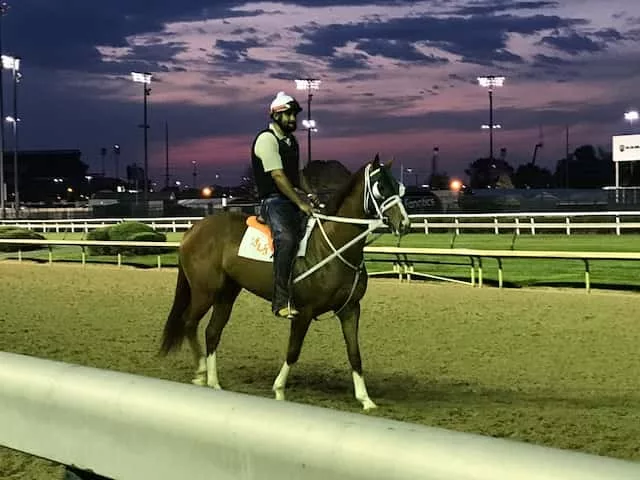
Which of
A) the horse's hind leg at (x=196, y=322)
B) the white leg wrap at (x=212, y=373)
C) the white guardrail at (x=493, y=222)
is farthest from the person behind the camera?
the white guardrail at (x=493, y=222)

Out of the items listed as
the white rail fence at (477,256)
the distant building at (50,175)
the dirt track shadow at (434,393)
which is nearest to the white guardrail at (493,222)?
the white rail fence at (477,256)

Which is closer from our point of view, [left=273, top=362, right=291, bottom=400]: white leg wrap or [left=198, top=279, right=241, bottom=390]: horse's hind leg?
[left=273, top=362, right=291, bottom=400]: white leg wrap

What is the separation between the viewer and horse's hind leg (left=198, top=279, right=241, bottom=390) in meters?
6.84

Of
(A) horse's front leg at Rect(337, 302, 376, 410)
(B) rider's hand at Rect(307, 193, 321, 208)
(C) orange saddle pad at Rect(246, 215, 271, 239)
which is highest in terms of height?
(B) rider's hand at Rect(307, 193, 321, 208)

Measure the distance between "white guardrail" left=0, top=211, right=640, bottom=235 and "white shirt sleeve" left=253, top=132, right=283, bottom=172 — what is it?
16.1 metres

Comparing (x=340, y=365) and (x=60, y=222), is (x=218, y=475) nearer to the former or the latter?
(x=340, y=365)

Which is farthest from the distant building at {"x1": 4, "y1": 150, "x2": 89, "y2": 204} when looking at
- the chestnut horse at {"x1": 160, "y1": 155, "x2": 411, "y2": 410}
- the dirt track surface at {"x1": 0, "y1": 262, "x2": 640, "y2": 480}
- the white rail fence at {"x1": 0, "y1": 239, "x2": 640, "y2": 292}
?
the chestnut horse at {"x1": 160, "y1": 155, "x2": 411, "y2": 410}

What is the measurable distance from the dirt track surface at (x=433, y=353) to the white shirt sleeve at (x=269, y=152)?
59.6 inches

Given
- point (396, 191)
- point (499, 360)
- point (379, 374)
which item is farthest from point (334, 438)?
point (499, 360)

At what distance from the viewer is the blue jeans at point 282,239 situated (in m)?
6.20

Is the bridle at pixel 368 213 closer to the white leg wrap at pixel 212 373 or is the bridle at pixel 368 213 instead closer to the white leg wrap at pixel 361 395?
the white leg wrap at pixel 361 395

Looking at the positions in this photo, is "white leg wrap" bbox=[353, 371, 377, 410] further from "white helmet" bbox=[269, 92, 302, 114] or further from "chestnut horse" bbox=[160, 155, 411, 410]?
"white helmet" bbox=[269, 92, 302, 114]

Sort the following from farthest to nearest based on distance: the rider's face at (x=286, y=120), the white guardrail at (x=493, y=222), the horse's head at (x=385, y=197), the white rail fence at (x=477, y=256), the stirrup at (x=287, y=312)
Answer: the white guardrail at (x=493, y=222) < the white rail fence at (x=477, y=256) < the rider's face at (x=286, y=120) < the stirrup at (x=287, y=312) < the horse's head at (x=385, y=197)

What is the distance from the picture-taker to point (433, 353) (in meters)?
8.51
